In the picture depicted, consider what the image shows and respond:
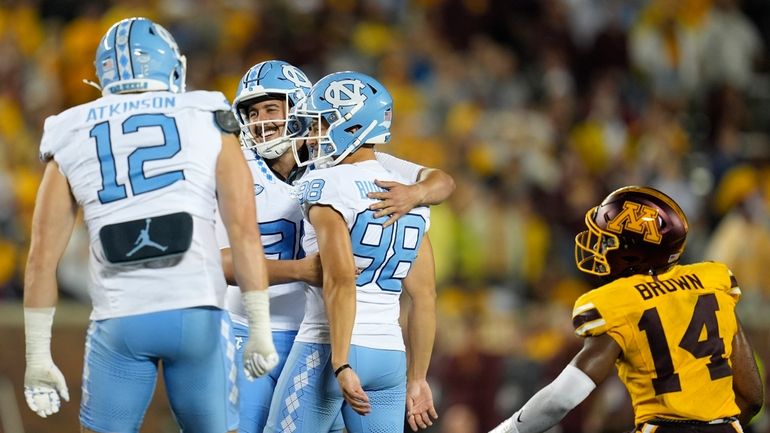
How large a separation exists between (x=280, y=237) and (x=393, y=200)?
68cm

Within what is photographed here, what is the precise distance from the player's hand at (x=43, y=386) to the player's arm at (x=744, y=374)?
2468 mm

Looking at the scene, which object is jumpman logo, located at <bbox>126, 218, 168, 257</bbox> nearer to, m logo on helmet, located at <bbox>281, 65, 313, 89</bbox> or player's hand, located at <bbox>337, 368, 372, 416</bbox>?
player's hand, located at <bbox>337, 368, 372, 416</bbox>

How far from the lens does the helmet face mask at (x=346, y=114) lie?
15.6ft

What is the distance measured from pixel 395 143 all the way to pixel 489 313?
2111 millimetres

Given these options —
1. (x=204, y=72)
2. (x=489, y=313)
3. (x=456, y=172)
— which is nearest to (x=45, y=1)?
(x=204, y=72)

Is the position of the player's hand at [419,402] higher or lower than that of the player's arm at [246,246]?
lower

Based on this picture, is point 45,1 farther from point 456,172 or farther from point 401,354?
point 401,354

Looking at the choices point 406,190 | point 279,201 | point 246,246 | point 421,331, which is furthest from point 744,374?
point 279,201

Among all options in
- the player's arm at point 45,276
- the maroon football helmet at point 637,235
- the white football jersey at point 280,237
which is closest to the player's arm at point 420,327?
the white football jersey at point 280,237

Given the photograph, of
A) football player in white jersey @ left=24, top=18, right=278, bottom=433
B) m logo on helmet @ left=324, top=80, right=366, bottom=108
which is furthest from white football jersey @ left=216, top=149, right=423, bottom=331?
football player in white jersey @ left=24, top=18, right=278, bottom=433

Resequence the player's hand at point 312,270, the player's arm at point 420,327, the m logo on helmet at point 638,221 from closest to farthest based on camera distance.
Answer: the m logo on helmet at point 638,221 < the player's hand at point 312,270 < the player's arm at point 420,327

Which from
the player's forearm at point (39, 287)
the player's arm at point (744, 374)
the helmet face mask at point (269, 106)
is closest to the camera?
the player's forearm at point (39, 287)

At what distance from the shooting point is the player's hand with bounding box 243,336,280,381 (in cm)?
406

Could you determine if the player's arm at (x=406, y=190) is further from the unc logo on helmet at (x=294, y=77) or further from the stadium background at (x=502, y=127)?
the stadium background at (x=502, y=127)
